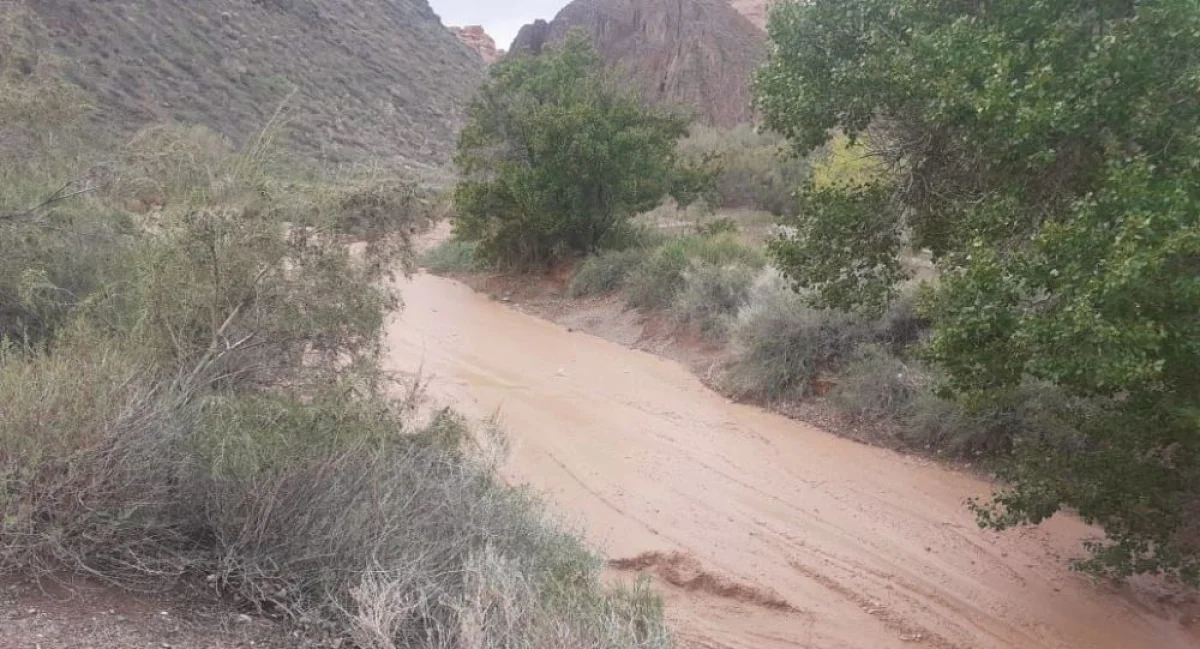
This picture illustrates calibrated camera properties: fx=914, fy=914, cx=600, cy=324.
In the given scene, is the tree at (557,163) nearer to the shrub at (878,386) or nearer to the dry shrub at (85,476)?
the shrub at (878,386)

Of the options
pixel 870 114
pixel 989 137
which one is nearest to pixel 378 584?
pixel 989 137

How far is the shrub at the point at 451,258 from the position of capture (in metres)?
24.9

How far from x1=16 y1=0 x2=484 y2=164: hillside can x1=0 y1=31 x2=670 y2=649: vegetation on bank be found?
2081 cm

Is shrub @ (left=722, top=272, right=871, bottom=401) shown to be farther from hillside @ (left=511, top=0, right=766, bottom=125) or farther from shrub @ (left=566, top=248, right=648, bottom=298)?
hillside @ (left=511, top=0, right=766, bottom=125)

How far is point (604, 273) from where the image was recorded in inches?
776

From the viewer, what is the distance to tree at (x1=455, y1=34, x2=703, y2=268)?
19500 mm

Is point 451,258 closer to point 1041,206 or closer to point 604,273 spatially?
point 604,273

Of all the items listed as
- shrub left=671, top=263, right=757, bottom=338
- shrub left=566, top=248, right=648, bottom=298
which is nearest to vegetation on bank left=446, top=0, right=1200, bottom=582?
shrub left=671, top=263, right=757, bottom=338

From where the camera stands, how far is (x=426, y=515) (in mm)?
5434

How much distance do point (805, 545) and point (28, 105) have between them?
27.9 feet

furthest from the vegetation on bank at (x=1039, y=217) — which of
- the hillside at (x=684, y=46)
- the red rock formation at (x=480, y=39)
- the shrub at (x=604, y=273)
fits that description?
the red rock formation at (x=480, y=39)

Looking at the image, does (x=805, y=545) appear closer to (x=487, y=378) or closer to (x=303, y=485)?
(x=303, y=485)

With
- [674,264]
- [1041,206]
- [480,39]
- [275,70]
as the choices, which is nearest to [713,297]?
[674,264]

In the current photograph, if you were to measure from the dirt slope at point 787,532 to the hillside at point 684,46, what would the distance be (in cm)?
4509
